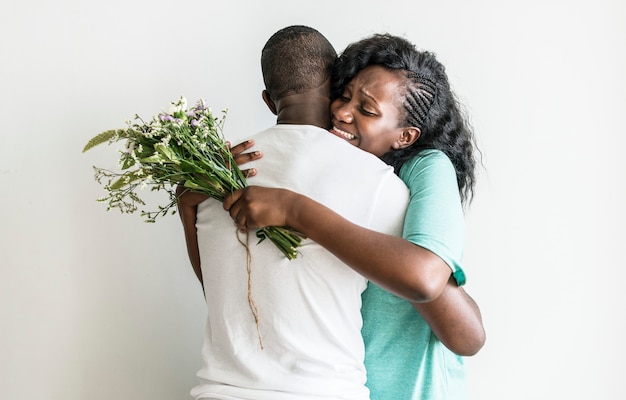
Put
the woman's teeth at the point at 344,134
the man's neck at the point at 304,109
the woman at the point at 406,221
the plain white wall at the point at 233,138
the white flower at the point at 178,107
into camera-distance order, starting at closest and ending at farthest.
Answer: the woman at the point at 406,221
the white flower at the point at 178,107
the man's neck at the point at 304,109
the woman's teeth at the point at 344,134
the plain white wall at the point at 233,138

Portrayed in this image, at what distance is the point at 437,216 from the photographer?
153 cm

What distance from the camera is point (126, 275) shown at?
2.28 meters

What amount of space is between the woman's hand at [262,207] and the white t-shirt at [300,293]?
4 centimetres

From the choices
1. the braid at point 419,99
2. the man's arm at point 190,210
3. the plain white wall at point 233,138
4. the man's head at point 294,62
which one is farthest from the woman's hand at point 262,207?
the plain white wall at point 233,138

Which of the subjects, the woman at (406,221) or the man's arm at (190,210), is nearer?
the woman at (406,221)

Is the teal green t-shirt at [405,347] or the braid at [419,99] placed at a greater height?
the braid at [419,99]

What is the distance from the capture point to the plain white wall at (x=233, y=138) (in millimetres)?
2125

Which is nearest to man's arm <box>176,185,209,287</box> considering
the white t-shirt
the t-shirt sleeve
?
the white t-shirt

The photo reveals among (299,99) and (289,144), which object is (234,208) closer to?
(289,144)

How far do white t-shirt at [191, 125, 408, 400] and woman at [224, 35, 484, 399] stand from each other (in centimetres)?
6

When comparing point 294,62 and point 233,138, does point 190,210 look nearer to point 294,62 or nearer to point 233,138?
point 294,62

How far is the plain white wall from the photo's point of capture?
6.97 feet

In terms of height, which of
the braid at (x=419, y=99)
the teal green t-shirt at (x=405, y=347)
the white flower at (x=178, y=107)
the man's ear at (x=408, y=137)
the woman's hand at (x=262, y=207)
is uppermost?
the braid at (x=419, y=99)

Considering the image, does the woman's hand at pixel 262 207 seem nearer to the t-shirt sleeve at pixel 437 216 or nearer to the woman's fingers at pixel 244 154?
the woman's fingers at pixel 244 154
